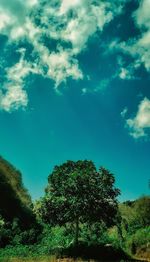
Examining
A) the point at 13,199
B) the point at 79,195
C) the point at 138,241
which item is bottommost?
the point at 138,241

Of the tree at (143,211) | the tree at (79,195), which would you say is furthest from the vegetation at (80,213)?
the tree at (143,211)

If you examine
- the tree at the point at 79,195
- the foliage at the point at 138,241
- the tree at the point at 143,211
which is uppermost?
the tree at the point at 143,211

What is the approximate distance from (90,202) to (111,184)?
3384 millimetres

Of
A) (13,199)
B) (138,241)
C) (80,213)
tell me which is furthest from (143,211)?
(80,213)

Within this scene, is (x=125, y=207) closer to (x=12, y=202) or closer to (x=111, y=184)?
(x=12, y=202)

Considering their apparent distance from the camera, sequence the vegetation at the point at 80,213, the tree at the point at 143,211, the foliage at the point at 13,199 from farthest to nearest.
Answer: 1. the foliage at the point at 13,199
2. the tree at the point at 143,211
3. the vegetation at the point at 80,213

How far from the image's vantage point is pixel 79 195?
4388 centimetres

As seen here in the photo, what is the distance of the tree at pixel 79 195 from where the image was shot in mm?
43844

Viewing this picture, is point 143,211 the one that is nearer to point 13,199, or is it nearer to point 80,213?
point 13,199

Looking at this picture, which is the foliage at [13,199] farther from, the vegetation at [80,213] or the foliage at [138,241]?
the foliage at [138,241]

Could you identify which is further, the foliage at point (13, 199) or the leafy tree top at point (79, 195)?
the foliage at point (13, 199)

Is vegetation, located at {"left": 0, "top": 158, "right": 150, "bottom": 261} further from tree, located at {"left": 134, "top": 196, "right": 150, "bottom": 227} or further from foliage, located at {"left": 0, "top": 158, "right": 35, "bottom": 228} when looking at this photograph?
foliage, located at {"left": 0, "top": 158, "right": 35, "bottom": 228}

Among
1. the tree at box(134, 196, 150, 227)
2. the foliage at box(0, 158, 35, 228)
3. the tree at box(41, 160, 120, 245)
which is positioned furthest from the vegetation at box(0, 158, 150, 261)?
the foliage at box(0, 158, 35, 228)

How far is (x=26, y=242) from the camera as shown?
5378cm
